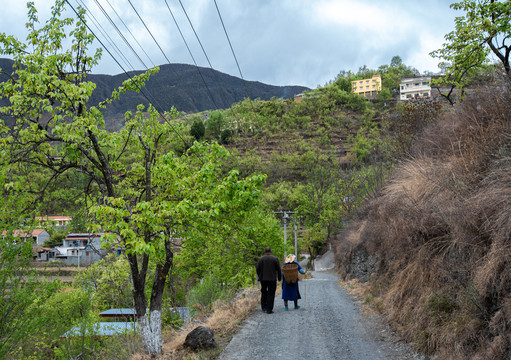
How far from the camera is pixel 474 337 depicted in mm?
5047

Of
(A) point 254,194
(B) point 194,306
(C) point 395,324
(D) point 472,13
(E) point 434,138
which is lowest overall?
(B) point 194,306

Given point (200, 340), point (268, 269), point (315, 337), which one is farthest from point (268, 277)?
point (200, 340)

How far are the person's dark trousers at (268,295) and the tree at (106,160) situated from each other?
85.7 inches

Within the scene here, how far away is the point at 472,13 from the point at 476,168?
6200 millimetres

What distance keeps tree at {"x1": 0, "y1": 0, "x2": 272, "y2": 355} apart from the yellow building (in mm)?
180509

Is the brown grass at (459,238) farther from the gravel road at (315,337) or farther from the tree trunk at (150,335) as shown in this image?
the tree trunk at (150,335)

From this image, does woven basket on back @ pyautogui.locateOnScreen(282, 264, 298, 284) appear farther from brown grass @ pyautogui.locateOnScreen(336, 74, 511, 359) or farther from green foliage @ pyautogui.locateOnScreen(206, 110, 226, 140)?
green foliage @ pyautogui.locateOnScreen(206, 110, 226, 140)

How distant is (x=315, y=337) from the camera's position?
8203 millimetres

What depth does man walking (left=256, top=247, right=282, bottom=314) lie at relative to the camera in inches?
424

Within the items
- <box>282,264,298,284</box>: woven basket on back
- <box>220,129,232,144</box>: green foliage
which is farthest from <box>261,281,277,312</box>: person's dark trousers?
<box>220,129,232,144</box>: green foliage

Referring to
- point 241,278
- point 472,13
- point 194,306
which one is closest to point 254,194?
point 472,13

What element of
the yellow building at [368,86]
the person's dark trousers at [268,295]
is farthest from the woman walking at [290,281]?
the yellow building at [368,86]

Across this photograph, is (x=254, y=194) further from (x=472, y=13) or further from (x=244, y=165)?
(x=244, y=165)

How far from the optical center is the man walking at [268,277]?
10.8 meters
